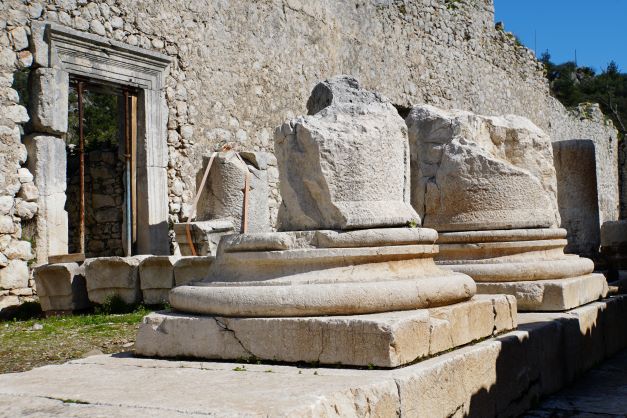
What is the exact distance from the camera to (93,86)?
951 centimetres

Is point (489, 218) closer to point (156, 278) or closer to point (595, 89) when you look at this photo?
point (156, 278)

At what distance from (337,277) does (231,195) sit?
521 cm

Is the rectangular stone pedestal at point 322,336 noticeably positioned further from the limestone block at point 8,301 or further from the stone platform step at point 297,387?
the limestone block at point 8,301

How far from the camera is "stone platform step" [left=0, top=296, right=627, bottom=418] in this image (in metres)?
2.56

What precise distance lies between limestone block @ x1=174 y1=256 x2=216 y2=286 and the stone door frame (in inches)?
77.6

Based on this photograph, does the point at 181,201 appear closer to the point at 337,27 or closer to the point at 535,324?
the point at 337,27

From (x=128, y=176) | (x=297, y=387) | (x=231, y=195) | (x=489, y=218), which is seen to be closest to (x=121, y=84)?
(x=128, y=176)

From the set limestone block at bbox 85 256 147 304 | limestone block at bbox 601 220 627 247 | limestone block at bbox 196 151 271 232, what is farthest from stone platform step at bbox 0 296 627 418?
limestone block at bbox 601 220 627 247

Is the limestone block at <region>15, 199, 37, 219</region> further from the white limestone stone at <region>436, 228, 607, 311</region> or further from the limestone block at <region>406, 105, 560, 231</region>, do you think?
the white limestone stone at <region>436, 228, 607, 311</region>

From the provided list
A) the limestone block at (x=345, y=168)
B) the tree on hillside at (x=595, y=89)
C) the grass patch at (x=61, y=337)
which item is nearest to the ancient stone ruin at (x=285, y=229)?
the limestone block at (x=345, y=168)

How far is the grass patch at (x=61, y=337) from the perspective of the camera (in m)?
4.97

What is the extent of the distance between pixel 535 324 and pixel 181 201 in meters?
6.36

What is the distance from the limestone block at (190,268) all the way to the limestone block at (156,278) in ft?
0.25

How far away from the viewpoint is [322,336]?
3.29m
